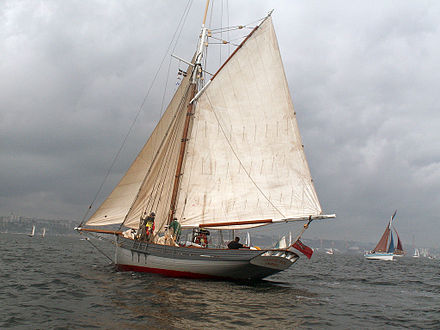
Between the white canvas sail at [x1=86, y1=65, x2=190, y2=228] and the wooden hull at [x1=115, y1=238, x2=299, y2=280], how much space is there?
378 cm

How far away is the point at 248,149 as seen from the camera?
2389 centimetres

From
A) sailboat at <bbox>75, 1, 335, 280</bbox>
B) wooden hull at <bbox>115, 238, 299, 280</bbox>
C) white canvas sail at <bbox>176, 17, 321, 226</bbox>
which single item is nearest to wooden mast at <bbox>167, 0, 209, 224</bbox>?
sailboat at <bbox>75, 1, 335, 280</bbox>

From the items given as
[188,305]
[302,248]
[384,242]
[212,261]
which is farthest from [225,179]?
[384,242]

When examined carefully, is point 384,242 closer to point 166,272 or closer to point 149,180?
point 149,180

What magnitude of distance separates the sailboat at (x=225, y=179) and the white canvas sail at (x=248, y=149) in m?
0.06

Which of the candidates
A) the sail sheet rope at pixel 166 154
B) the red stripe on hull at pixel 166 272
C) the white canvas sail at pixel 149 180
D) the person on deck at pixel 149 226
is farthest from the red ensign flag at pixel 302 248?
the sail sheet rope at pixel 166 154

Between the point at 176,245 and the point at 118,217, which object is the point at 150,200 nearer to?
the point at 118,217

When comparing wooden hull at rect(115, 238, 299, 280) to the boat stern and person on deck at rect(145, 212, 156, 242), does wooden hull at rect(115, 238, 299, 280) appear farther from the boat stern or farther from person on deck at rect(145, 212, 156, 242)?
person on deck at rect(145, 212, 156, 242)

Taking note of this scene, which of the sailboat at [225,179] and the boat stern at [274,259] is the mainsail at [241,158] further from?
the boat stern at [274,259]

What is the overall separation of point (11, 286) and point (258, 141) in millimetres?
15458

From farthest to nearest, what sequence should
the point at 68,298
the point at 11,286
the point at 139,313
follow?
the point at 11,286, the point at 68,298, the point at 139,313

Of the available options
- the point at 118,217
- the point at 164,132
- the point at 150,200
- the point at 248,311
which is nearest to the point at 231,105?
the point at 164,132

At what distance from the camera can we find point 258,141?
78.2 ft

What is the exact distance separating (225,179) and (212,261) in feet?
17.5
